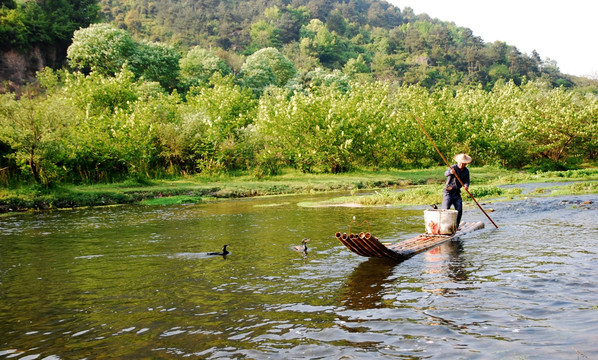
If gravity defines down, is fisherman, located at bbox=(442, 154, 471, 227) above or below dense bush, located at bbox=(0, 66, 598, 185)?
below

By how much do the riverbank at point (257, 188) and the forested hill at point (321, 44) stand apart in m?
86.6

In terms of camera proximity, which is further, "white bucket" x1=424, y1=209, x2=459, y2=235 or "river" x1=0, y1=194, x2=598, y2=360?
"white bucket" x1=424, y1=209, x2=459, y2=235

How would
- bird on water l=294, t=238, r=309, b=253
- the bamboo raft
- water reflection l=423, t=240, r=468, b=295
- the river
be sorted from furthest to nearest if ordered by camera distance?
1. bird on water l=294, t=238, r=309, b=253
2. the bamboo raft
3. water reflection l=423, t=240, r=468, b=295
4. the river

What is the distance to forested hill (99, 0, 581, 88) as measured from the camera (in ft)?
436

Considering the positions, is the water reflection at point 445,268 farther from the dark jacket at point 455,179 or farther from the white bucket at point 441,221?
the dark jacket at point 455,179

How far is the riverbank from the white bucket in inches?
443

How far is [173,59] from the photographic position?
7506cm

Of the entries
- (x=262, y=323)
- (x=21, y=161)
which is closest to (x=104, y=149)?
(x=21, y=161)

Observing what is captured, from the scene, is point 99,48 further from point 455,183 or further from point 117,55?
point 455,183

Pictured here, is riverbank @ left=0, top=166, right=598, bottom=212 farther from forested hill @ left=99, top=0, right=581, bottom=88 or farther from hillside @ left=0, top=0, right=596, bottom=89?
forested hill @ left=99, top=0, right=581, bottom=88

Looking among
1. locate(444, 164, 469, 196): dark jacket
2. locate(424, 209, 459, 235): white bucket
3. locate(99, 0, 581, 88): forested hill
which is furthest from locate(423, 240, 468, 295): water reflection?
locate(99, 0, 581, 88): forested hill

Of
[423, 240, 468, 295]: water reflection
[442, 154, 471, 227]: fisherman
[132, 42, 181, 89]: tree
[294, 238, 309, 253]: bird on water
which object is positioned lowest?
[423, 240, 468, 295]: water reflection

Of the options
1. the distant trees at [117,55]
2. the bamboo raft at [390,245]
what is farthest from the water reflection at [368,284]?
the distant trees at [117,55]

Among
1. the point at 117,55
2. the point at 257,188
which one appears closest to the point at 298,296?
the point at 257,188
